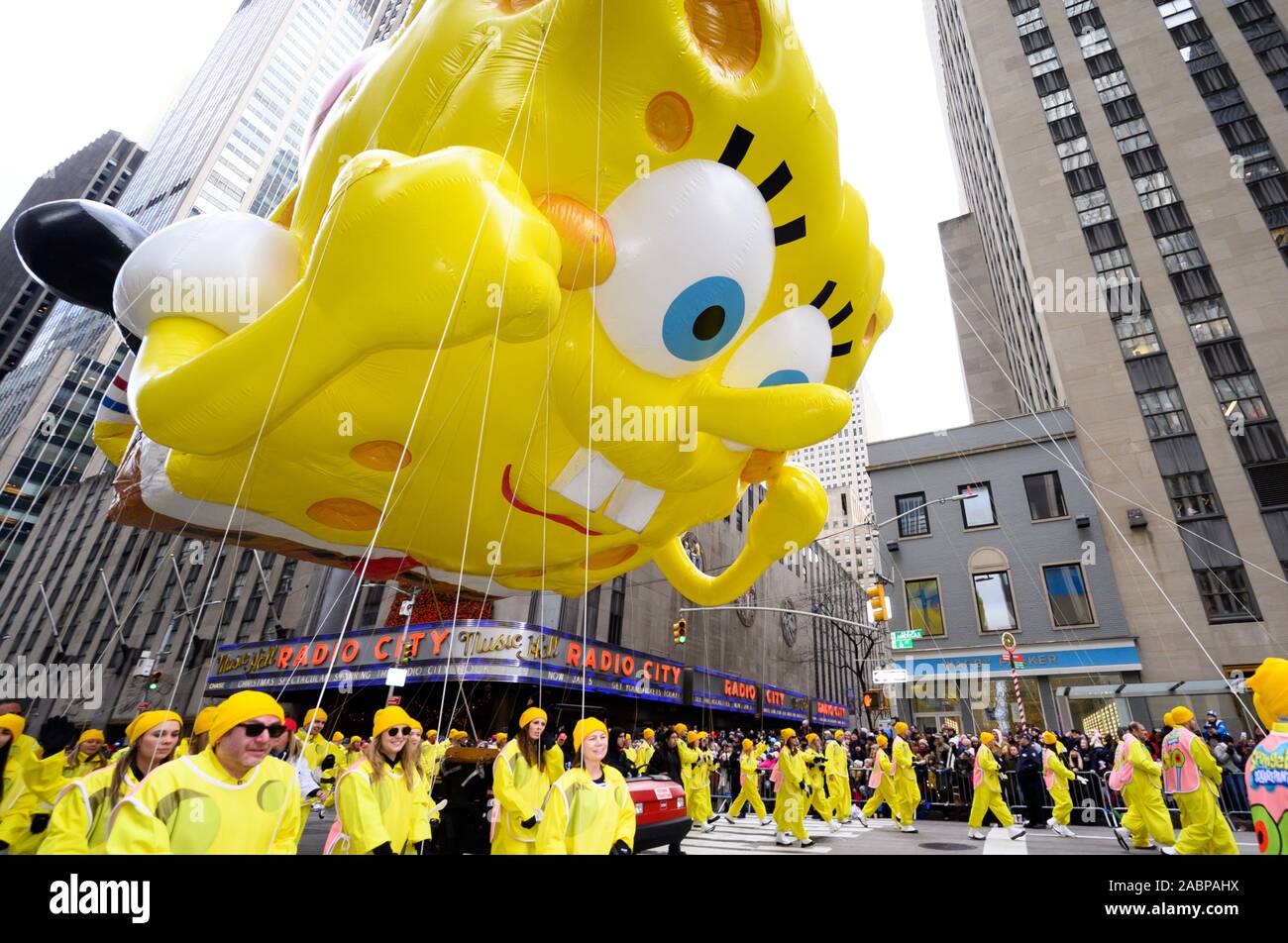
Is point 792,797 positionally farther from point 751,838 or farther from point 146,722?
point 146,722

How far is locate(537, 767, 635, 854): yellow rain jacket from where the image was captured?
360 cm

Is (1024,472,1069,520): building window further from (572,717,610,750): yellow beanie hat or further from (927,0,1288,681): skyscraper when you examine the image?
(572,717,610,750): yellow beanie hat

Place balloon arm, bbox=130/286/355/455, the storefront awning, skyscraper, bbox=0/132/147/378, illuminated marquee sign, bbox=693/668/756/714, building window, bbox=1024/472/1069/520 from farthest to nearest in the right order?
skyscraper, bbox=0/132/147/378, illuminated marquee sign, bbox=693/668/756/714, building window, bbox=1024/472/1069/520, the storefront awning, balloon arm, bbox=130/286/355/455

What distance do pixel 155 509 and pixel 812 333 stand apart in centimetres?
483

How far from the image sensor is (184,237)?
3.73 metres

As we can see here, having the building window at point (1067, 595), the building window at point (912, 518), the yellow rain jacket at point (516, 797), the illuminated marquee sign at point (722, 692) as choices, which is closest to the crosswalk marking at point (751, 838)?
the yellow rain jacket at point (516, 797)

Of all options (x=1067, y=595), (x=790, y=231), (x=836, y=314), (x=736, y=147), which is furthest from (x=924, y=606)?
(x=736, y=147)

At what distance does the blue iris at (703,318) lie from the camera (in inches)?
145

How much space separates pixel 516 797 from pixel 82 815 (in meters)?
2.61

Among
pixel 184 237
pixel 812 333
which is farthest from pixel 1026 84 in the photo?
pixel 184 237

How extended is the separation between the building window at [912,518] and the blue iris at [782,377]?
68.0 feet

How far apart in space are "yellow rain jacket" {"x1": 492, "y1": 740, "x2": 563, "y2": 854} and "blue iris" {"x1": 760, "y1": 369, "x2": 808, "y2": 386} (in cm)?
330

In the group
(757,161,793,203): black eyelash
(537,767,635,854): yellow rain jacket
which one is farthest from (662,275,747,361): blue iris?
(537,767,635,854): yellow rain jacket

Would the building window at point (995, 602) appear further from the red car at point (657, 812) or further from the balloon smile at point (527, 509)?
the balloon smile at point (527, 509)
